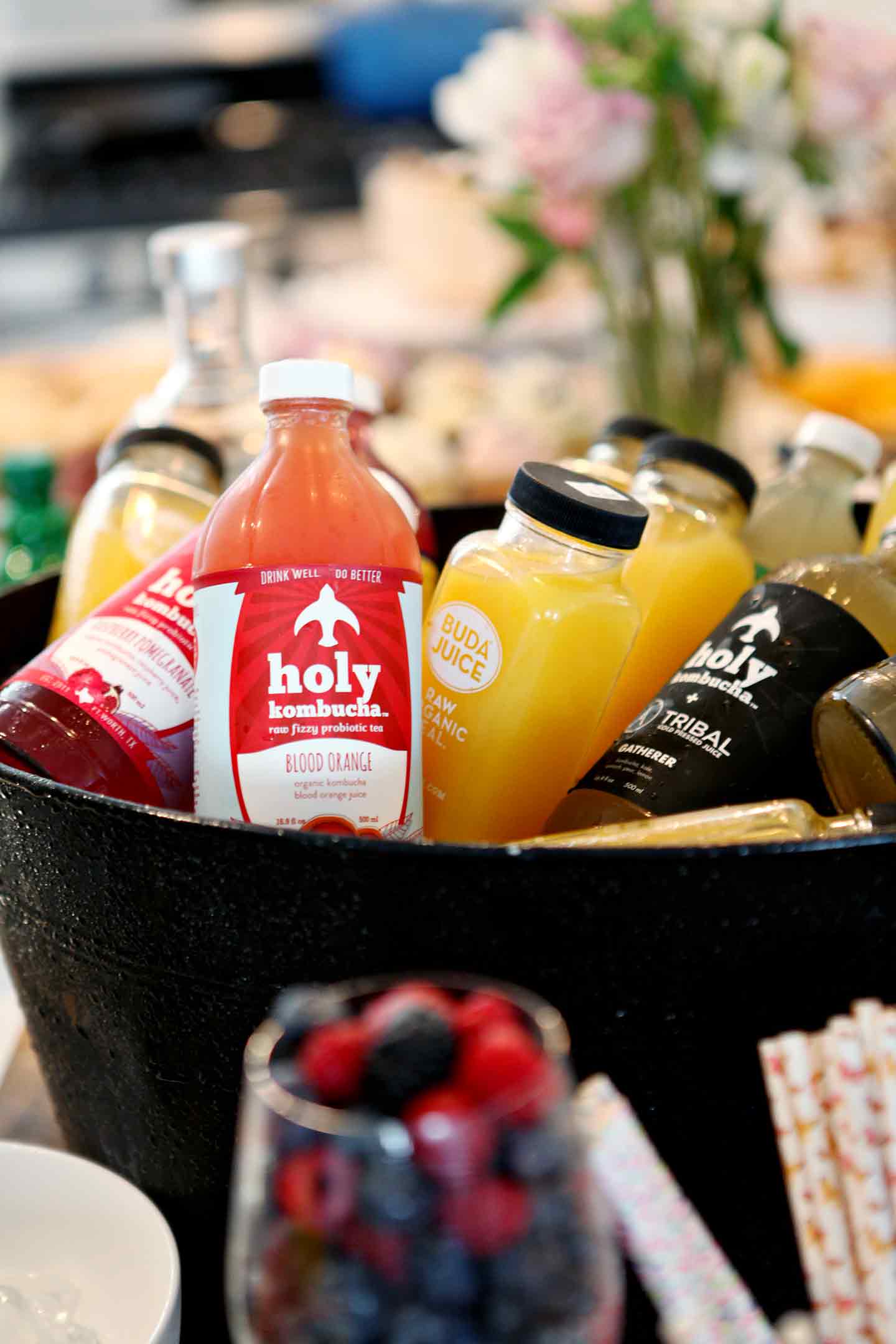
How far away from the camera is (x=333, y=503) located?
0.61 meters

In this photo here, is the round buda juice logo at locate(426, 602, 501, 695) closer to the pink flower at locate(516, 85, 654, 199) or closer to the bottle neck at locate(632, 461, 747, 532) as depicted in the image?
the bottle neck at locate(632, 461, 747, 532)

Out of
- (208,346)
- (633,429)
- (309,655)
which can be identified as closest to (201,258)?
(208,346)

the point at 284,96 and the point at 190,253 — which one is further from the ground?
the point at 190,253

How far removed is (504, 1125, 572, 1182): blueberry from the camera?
12.2 inches

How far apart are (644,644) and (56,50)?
4457 mm

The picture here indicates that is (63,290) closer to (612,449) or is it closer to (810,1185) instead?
(612,449)

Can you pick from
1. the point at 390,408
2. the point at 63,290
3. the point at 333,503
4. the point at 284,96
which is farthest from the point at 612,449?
the point at 284,96

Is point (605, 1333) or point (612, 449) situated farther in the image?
point (612, 449)

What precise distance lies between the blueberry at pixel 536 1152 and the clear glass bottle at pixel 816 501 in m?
0.52

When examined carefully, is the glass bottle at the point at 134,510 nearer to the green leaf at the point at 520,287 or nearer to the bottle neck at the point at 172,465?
the bottle neck at the point at 172,465

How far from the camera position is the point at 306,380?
1.96 ft

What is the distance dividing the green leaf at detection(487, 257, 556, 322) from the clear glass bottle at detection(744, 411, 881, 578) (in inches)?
35.3

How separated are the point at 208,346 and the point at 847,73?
0.80m

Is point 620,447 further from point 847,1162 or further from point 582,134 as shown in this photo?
point 582,134
